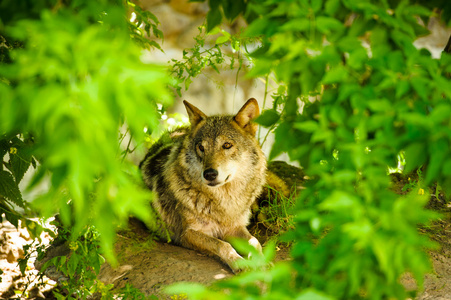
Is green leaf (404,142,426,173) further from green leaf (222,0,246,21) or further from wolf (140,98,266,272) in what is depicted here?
wolf (140,98,266,272)

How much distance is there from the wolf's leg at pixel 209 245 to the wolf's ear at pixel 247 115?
3.60 ft

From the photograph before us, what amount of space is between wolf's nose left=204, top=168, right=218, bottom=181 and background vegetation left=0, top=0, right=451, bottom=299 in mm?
1972

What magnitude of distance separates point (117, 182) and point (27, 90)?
0.35 meters

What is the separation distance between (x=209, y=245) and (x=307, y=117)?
96.4 inches

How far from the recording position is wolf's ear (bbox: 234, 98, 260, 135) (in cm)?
391

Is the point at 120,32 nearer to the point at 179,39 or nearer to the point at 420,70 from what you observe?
the point at 420,70

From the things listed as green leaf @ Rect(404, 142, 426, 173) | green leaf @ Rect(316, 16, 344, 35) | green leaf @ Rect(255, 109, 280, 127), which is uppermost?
green leaf @ Rect(316, 16, 344, 35)

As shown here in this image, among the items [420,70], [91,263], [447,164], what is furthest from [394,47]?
[91,263]

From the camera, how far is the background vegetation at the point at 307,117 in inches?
43.5

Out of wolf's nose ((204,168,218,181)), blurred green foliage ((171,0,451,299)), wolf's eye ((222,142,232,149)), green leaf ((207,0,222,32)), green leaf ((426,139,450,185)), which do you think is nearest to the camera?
blurred green foliage ((171,0,451,299))

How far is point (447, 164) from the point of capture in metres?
1.31

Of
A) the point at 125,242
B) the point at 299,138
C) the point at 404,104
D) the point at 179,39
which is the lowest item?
the point at 125,242

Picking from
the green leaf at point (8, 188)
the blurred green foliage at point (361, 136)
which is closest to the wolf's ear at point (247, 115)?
the green leaf at point (8, 188)

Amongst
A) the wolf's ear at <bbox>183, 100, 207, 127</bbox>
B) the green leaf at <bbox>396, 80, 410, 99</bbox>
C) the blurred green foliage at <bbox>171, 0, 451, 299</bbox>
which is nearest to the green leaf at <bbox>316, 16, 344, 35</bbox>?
the blurred green foliage at <bbox>171, 0, 451, 299</bbox>
